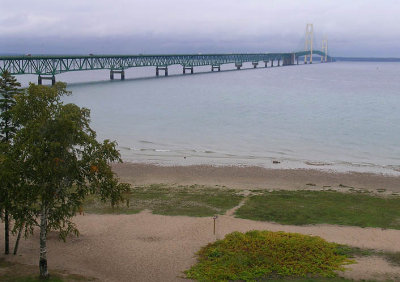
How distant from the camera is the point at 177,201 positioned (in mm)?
27281

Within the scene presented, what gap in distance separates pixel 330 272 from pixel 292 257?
1690mm

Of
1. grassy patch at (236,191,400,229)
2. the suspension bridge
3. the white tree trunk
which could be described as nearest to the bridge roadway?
the suspension bridge

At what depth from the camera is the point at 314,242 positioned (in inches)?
765

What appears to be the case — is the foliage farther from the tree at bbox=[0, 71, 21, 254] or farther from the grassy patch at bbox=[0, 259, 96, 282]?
the grassy patch at bbox=[0, 259, 96, 282]

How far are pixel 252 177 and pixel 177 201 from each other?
947cm

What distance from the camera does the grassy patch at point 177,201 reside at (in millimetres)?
25188

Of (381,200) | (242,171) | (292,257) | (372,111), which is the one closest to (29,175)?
(292,257)

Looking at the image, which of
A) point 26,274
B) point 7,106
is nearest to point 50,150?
point 7,106

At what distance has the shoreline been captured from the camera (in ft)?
108

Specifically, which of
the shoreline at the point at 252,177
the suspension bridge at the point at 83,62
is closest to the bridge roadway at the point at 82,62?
the suspension bridge at the point at 83,62

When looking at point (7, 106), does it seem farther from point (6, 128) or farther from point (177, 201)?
point (177, 201)

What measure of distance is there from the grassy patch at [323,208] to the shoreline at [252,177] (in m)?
3.17

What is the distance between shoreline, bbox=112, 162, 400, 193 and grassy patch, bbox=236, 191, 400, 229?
10.4ft

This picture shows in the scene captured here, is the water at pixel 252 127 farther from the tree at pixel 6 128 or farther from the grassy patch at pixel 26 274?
the grassy patch at pixel 26 274
